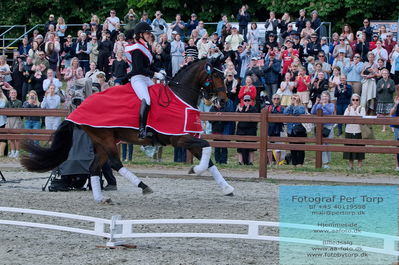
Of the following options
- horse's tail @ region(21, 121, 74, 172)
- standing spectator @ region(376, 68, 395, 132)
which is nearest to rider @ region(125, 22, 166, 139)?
horse's tail @ region(21, 121, 74, 172)

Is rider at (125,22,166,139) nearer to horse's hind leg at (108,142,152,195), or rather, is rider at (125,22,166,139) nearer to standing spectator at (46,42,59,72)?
horse's hind leg at (108,142,152,195)

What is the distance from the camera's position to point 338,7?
100ft

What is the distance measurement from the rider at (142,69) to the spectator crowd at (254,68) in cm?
533

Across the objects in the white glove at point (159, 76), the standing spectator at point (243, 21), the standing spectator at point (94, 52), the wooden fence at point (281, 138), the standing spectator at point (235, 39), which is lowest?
the wooden fence at point (281, 138)

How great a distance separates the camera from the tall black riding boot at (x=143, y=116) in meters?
12.0

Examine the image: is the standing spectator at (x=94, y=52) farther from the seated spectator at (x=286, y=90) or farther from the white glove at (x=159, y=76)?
the white glove at (x=159, y=76)

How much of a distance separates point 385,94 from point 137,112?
34.7ft

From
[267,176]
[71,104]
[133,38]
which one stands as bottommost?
[267,176]

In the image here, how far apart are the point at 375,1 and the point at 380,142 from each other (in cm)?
1559

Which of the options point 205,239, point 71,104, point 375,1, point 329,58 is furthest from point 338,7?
point 205,239

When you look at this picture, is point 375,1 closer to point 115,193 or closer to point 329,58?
point 329,58

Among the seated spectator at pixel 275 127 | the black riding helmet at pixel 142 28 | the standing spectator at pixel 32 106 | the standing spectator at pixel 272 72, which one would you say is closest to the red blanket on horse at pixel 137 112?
the black riding helmet at pixel 142 28

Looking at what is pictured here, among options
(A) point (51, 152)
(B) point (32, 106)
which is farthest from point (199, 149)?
(B) point (32, 106)

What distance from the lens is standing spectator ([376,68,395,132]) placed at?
20.9 metres
